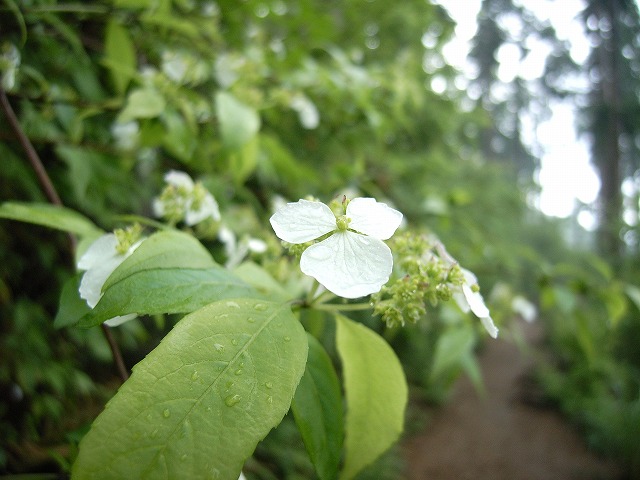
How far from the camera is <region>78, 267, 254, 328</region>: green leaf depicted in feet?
1.59

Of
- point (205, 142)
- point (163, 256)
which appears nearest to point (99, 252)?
point (163, 256)

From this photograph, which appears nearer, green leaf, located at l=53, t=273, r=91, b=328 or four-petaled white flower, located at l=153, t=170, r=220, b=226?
green leaf, located at l=53, t=273, r=91, b=328

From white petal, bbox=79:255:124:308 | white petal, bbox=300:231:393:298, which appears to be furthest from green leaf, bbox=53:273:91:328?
white petal, bbox=300:231:393:298

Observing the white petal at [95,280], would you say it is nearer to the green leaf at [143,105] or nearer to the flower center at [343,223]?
the flower center at [343,223]

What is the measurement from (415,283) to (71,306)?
51 centimetres

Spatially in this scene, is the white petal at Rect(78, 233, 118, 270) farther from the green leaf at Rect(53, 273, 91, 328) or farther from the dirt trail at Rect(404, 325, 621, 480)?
the dirt trail at Rect(404, 325, 621, 480)

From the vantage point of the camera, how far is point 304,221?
542mm

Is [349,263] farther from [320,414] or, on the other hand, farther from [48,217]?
[48,217]

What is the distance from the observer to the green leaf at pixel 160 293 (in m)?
0.48

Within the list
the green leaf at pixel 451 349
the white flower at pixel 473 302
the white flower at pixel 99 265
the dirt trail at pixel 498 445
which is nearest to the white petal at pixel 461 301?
the white flower at pixel 473 302

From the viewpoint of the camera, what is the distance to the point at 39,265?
172cm

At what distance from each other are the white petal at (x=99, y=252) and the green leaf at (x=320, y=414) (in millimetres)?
349

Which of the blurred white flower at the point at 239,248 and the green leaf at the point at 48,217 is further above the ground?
the green leaf at the point at 48,217

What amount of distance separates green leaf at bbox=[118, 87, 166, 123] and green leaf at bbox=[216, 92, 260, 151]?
15cm
